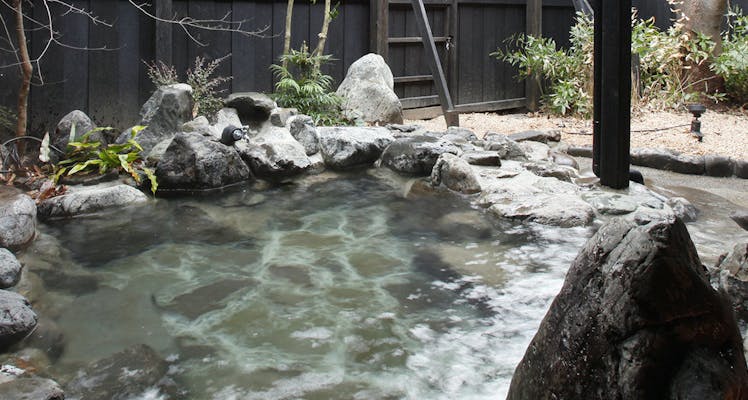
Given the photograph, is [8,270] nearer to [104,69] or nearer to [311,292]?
[311,292]

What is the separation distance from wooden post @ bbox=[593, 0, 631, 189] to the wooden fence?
399cm

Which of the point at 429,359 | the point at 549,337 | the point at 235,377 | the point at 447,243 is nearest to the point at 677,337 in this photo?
the point at 549,337

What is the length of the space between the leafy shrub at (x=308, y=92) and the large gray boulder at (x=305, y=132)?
61 cm

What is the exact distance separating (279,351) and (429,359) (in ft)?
2.36

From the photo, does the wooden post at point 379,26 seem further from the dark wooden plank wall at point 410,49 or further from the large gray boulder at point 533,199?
the large gray boulder at point 533,199

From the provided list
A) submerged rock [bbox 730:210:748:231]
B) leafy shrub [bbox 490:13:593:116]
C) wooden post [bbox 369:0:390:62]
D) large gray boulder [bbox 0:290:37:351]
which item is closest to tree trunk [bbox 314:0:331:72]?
wooden post [bbox 369:0:390:62]

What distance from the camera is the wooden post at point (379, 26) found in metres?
9.93

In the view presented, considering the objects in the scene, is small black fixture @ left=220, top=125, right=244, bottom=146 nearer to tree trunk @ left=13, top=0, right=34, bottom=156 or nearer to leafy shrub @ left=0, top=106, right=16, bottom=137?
tree trunk @ left=13, top=0, right=34, bottom=156

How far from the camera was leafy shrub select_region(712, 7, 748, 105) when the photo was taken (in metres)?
10.4

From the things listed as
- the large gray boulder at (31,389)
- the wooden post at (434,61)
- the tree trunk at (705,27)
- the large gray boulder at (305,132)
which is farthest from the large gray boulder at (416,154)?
the large gray boulder at (31,389)

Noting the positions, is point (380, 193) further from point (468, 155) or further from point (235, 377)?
point (235, 377)

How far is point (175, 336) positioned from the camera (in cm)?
396

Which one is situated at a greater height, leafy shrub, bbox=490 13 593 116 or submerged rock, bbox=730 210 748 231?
leafy shrub, bbox=490 13 593 116

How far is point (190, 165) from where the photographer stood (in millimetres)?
6898
